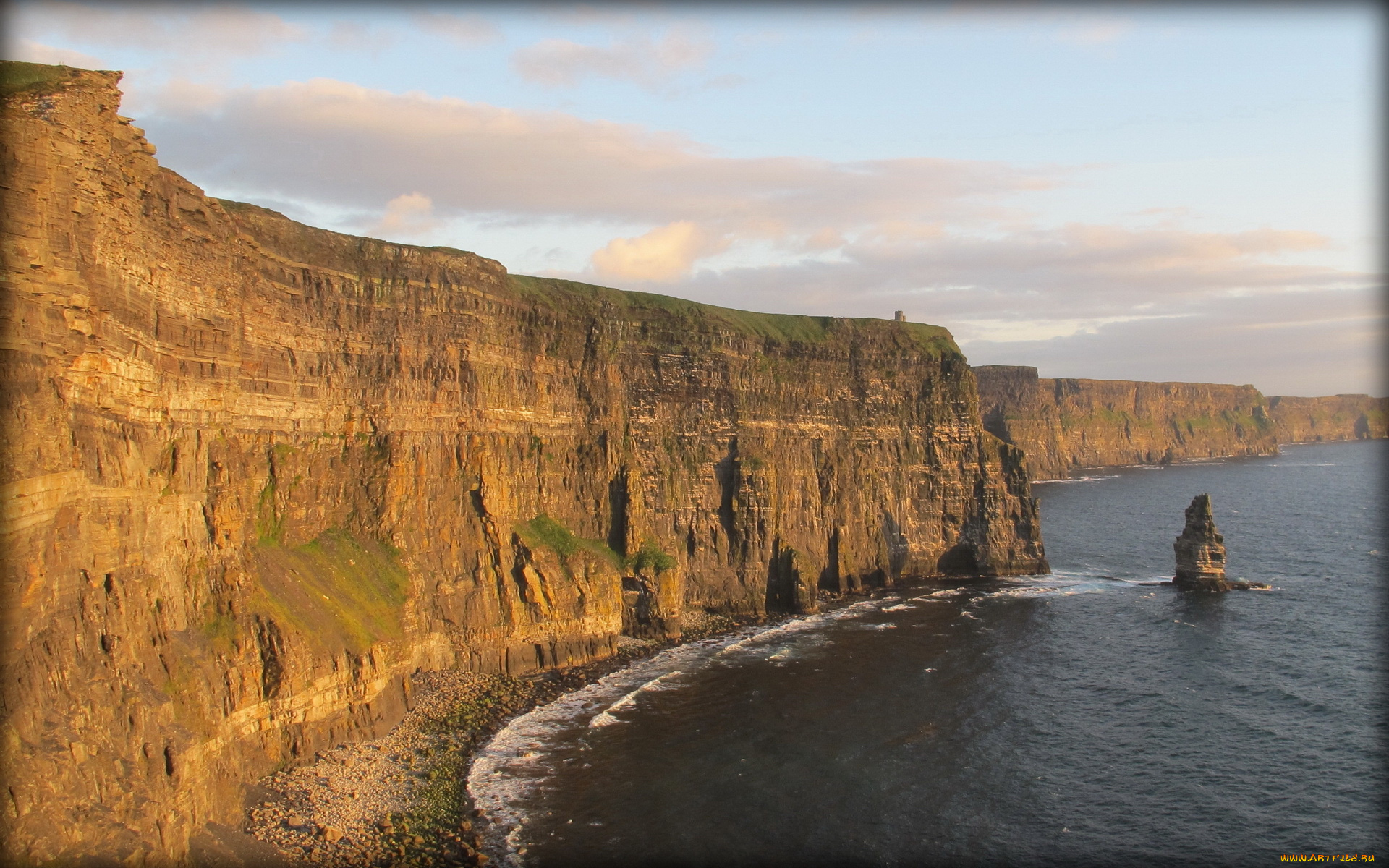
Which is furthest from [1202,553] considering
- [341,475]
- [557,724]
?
[341,475]

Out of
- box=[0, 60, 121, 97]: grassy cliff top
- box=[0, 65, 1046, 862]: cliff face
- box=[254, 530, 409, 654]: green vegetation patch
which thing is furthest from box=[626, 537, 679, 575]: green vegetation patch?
box=[0, 60, 121, 97]: grassy cliff top

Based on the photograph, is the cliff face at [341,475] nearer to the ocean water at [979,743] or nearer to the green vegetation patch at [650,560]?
the green vegetation patch at [650,560]

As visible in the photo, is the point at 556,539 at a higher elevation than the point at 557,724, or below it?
higher

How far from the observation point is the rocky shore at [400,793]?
104 feet

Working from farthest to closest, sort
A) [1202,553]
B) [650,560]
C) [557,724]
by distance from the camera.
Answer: [1202,553] < [650,560] < [557,724]

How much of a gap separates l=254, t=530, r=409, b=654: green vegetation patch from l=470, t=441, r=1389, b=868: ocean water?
896 centimetres

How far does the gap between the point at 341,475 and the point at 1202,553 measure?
234ft

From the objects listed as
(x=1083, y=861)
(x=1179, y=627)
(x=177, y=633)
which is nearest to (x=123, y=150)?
(x=177, y=633)

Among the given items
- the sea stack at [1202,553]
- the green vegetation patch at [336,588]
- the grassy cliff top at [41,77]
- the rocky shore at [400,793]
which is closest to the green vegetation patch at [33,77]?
the grassy cliff top at [41,77]

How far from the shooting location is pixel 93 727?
984 inches

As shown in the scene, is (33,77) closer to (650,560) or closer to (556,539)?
(556,539)

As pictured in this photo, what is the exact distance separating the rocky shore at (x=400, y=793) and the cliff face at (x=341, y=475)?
155cm

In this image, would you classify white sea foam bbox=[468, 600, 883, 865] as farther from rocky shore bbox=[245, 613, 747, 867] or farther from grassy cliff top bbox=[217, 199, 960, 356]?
grassy cliff top bbox=[217, 199, 960, 356]

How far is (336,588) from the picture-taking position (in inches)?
1726
